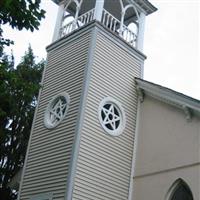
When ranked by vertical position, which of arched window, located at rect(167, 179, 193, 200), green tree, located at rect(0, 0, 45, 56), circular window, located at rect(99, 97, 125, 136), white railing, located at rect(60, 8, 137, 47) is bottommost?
arched window, located at rect(167, 179, 193, 200)

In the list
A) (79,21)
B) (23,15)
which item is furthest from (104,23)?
(23,15)

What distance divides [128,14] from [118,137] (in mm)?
6699

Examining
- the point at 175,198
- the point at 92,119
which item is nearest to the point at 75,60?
the point at 92,119

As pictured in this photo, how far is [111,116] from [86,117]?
4.76 feet

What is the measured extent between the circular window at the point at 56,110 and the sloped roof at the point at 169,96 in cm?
293

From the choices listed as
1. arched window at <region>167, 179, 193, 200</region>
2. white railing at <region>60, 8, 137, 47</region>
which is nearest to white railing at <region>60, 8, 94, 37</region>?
white railing at <region>60, 8, 137, 47</region>

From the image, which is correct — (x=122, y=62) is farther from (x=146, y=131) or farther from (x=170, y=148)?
(x=170, y=148)

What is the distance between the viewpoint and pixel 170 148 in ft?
44.8

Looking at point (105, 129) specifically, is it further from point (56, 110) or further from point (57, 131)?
point (56, 110)

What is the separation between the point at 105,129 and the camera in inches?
565

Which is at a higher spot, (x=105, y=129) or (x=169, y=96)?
(x=169, y=96)

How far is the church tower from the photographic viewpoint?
1334 centimetres

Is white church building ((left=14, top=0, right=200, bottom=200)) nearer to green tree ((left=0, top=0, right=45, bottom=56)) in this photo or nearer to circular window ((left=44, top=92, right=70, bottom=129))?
circular window ((left=44, top=92, right=70, bottom=129))

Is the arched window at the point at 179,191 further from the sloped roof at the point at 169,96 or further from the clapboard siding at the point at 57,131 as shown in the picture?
the clapboard siding at the point at 57,131
